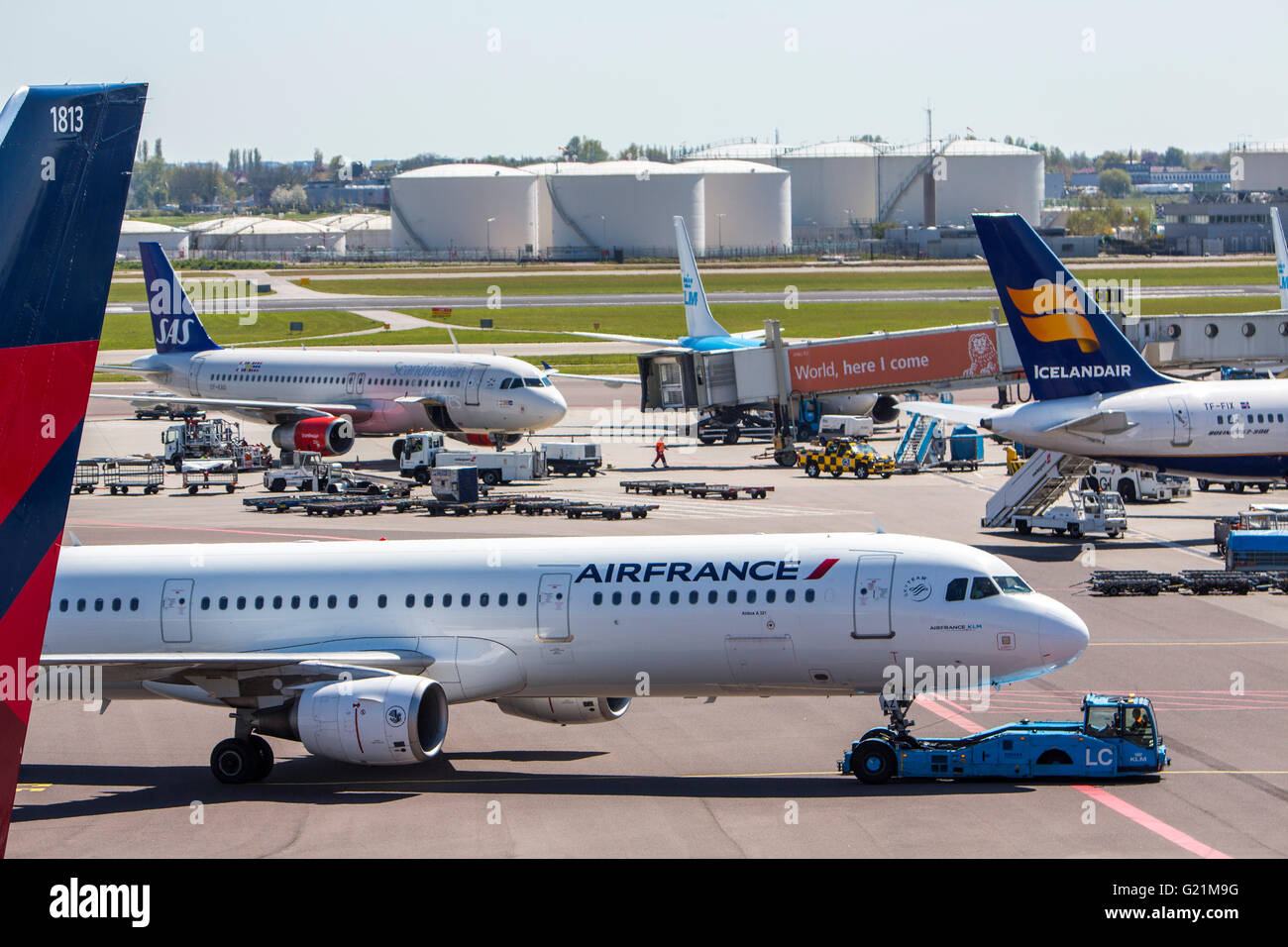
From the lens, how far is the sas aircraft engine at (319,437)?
255 ft

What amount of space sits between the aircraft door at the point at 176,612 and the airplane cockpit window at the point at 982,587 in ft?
50.5

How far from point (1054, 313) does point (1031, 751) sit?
1153 inches

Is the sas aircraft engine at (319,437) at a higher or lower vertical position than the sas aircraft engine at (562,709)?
higher

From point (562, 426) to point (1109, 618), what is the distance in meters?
57.9

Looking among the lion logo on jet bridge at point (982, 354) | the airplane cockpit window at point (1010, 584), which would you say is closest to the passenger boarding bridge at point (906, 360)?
the lion logo on jet bridge at point (982, 354)

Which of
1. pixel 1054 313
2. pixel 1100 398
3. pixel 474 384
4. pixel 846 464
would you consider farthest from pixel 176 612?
pixel 846 464

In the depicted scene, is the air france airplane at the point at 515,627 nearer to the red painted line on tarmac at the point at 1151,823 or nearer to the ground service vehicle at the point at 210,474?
the red painted line on tarmac at the point at 1151,823

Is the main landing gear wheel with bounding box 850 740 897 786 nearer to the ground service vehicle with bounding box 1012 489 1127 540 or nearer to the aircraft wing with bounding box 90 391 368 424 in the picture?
the ground service vehicle with bounding box 1012 489 1127 540

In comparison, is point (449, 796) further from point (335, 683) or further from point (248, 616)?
point (248, 616)

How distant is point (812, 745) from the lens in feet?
104

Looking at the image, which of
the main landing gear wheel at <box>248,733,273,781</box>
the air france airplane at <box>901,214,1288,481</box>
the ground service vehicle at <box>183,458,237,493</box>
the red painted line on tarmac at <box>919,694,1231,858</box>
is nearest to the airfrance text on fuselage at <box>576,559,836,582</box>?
the red painted line on tarmac at <box>919,694,1231,858</box>

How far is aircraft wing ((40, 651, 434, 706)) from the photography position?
→ 2847cm

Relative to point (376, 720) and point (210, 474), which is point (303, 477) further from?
point (376, 720)

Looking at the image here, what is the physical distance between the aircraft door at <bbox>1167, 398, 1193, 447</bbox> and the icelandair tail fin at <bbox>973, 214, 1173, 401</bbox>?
1338mm
